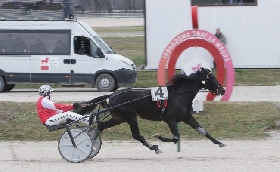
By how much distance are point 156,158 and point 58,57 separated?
11442mm

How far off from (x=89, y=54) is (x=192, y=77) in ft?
35.7

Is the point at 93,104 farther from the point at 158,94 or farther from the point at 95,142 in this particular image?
the point at 158,94

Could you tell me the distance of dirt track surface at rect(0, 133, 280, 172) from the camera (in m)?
11.7

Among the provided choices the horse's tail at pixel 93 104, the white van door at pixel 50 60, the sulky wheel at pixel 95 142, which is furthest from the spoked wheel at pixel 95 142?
the white van door at pixel 50 60

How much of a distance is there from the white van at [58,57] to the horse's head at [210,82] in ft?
35.0

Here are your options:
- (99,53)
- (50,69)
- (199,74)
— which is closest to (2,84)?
(50,69)

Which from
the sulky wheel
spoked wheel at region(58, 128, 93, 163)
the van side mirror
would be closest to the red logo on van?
the van side mirror

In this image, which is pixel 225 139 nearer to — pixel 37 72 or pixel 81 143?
pixel 81 143

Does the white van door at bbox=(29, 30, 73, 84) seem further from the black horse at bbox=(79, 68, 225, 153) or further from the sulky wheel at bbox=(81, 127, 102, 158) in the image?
→ the sulky wheel at bbox=(81, 127, 102, 158)

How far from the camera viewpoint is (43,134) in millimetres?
15594

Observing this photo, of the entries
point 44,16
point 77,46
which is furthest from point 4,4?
point 77,46

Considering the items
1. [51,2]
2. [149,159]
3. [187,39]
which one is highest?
[51,2]

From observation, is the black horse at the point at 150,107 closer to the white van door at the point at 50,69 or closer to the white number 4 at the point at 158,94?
the white number 4 at the point at 158,94

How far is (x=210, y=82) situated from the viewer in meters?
12.9
